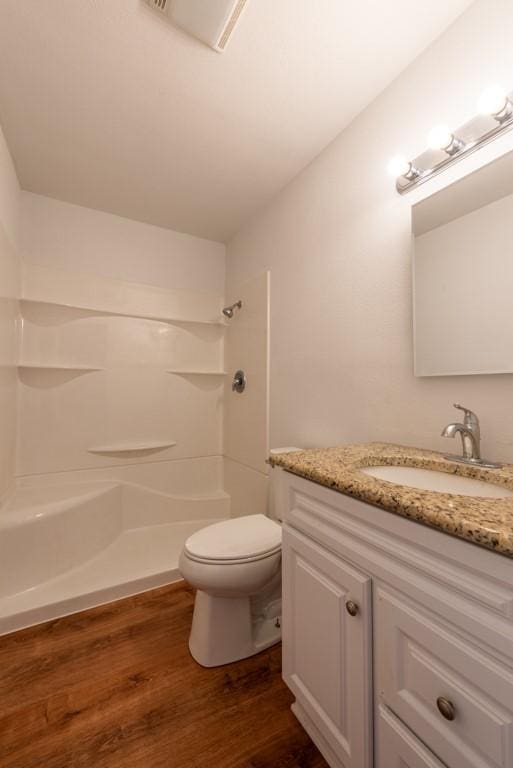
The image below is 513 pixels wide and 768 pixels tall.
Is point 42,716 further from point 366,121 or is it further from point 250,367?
point 366,121

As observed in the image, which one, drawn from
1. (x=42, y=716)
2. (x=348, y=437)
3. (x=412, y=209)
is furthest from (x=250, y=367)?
(x=42, y=716)

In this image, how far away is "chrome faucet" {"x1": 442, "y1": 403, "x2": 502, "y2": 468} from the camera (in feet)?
3.03

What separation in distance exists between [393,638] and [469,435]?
0.58 meters

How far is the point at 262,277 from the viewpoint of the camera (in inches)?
82.8

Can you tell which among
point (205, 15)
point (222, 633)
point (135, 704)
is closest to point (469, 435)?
point (222, 633)

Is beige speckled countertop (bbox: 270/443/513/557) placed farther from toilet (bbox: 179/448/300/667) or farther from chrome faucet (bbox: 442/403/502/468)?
toilet (bbox: 179/448/300/667)

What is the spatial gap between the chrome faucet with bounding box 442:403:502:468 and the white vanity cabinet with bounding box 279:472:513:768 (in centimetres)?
41

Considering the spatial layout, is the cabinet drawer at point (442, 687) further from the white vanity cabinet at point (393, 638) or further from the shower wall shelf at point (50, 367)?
the shower wall shelf at point (50, 367)

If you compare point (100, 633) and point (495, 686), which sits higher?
point (495, 686)

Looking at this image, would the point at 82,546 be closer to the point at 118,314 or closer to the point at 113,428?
the point at 113,428

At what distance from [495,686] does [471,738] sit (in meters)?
0.12

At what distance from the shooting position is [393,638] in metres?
0.66

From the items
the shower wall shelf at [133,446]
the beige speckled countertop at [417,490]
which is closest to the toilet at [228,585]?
the beige speckled countertop at [417,490]

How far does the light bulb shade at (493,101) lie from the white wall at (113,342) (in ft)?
6.58
